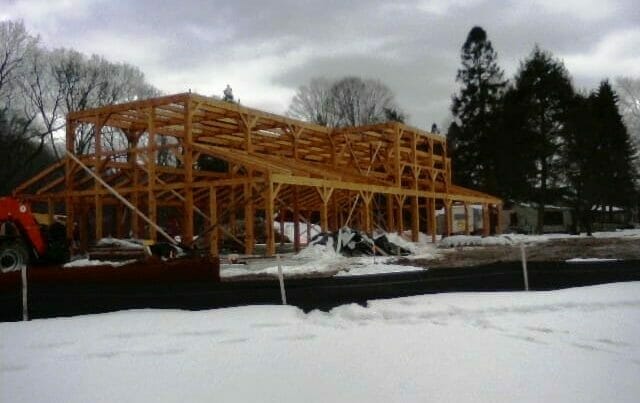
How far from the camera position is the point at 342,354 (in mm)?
4996

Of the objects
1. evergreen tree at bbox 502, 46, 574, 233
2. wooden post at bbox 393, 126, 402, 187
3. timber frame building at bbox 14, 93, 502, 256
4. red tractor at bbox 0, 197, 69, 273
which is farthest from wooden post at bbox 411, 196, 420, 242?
red tractor at bbox 0, 197, 69, 273

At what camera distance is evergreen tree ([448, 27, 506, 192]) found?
43.5 m

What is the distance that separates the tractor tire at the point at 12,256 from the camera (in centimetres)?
1298

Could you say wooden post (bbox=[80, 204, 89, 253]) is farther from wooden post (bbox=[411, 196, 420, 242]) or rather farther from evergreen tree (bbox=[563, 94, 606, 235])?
evergreen tree (bbox=[563, 94, 606, 235])

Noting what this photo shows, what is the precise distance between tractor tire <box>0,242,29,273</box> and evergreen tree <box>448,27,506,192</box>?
3513 cm

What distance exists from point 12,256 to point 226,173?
8214 millimetres

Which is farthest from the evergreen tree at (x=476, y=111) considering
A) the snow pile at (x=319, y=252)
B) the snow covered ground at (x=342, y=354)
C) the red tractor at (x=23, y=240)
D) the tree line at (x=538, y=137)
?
the snow covered ground at (x=342, y=354)

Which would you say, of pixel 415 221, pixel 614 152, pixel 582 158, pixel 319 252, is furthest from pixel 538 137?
pixel 319 252

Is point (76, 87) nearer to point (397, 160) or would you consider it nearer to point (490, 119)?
point (397, 160)

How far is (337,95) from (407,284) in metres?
39.5

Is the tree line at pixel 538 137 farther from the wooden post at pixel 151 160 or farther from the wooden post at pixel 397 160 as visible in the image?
the wooden post at pixel 151 160

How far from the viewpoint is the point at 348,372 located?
175 inches

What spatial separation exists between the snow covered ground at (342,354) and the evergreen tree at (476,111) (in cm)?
3726

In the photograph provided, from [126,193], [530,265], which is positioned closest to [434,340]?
[530,265]
